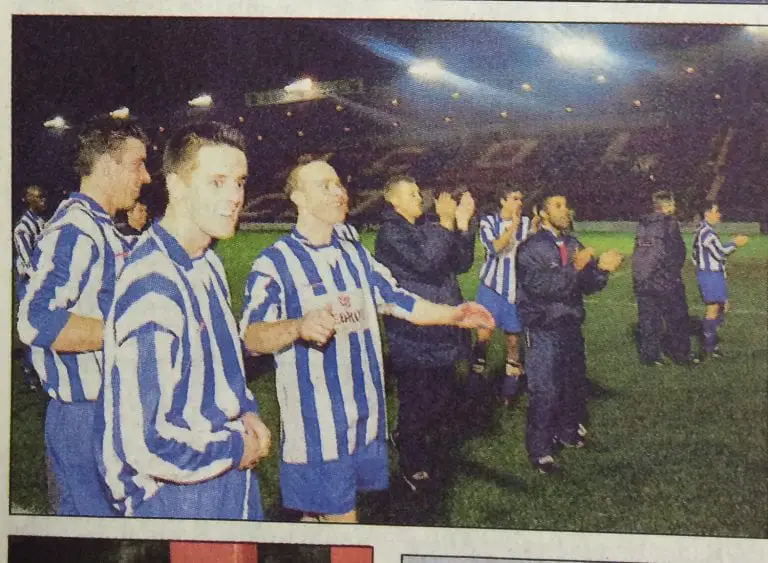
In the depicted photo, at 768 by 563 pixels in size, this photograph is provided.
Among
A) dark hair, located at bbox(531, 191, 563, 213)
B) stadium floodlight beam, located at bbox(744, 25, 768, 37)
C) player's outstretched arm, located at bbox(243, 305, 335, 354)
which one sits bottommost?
player's outstretched arm, located at bbox(243, 305, 335, 354)

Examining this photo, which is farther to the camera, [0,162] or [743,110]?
[0,162]

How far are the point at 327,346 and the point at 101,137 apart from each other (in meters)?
0.86

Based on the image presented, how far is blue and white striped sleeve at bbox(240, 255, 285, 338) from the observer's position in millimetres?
1952

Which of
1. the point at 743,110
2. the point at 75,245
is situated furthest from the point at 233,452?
the point at 743,110

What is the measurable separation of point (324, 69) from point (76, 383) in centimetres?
109

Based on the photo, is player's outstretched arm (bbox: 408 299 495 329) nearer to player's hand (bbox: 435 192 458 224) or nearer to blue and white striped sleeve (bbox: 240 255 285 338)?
player's hand (bbox: 435 192 458 224)

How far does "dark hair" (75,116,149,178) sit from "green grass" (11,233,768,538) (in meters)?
0.42

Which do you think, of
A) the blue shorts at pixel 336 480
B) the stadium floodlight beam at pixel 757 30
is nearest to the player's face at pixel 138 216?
the blue shorts at pixel 336 480

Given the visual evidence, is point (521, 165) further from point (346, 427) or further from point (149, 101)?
point (149, 101)

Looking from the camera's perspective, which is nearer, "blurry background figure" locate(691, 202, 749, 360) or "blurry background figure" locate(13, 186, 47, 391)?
"blurry background figure" locate(691, 202, 749, 360)

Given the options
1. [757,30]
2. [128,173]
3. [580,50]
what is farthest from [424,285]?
[757,30]

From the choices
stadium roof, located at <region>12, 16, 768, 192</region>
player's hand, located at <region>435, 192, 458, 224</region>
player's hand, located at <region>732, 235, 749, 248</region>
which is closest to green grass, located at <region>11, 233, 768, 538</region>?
player's hand, located at <region>732, 235, 749, 248</region>

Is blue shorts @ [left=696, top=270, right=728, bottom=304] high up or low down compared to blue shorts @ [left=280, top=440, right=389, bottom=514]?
up

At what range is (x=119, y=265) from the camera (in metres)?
1.96
